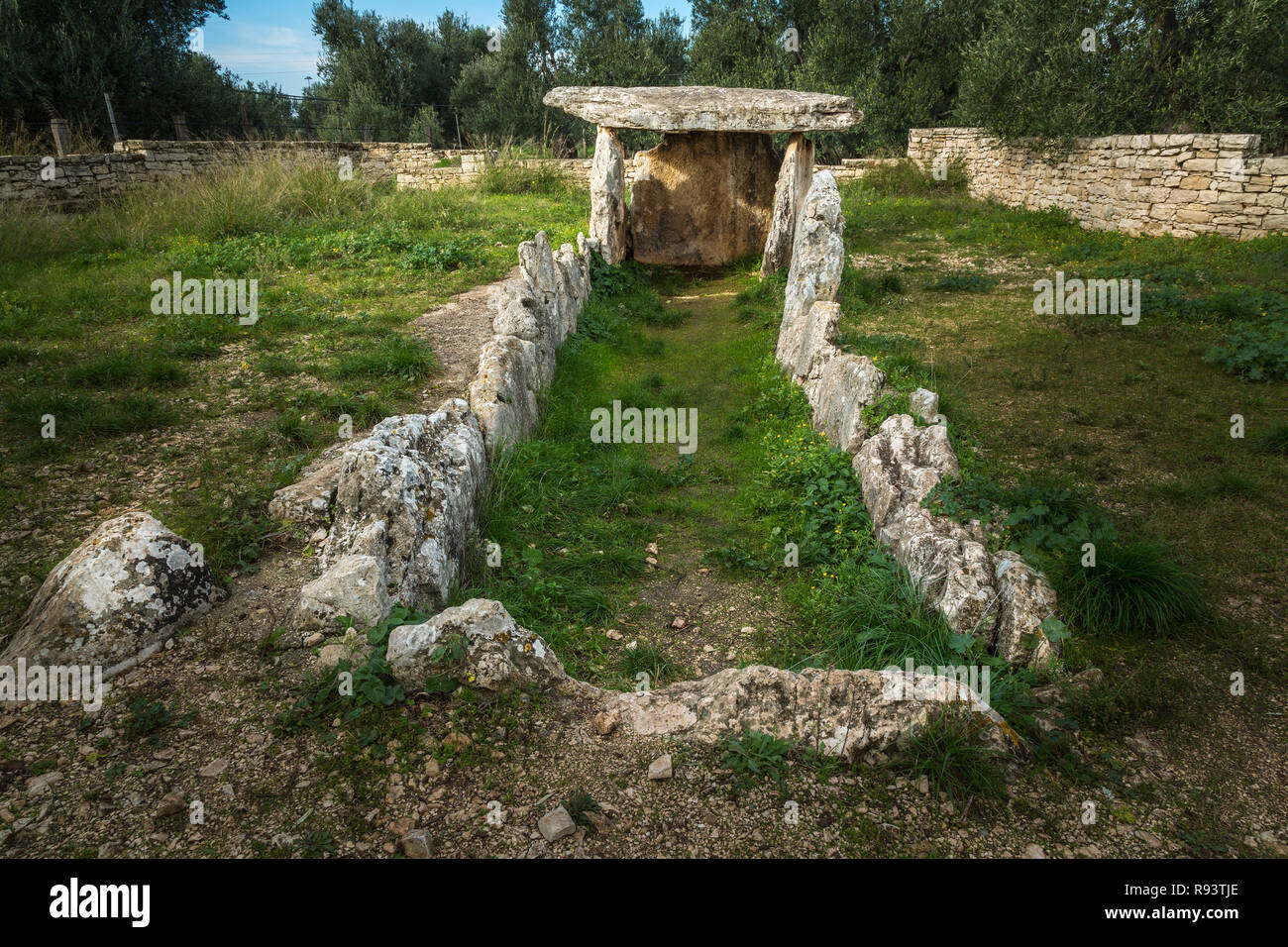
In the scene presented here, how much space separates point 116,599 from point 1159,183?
49.9 feet

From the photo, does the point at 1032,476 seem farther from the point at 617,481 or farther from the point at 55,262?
the point at 55,262

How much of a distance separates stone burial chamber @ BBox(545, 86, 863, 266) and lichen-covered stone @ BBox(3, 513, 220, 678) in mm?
9370

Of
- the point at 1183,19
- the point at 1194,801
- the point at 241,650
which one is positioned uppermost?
the point at 1183,19

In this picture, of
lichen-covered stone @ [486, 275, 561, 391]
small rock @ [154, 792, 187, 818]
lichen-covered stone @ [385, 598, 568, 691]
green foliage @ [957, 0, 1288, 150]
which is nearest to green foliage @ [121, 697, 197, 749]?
small rock @ [154, 792, 187, 818]

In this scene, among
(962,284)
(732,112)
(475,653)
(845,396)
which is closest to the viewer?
(475,653)

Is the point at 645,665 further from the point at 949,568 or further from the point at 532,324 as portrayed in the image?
the point at 532,324

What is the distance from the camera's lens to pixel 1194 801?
10.3ft

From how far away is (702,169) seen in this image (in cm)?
1370

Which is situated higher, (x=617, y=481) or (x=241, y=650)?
(x=617, y=481)

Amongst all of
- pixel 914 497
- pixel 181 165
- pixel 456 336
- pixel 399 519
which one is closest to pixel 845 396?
pixel 914 497

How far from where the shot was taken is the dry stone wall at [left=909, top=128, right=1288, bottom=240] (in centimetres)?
1144

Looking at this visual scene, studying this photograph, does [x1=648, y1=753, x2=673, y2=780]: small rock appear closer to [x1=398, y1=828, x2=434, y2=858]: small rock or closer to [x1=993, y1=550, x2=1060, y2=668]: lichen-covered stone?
[x1=398, y1=828, x2=434, y2=858]: small rock

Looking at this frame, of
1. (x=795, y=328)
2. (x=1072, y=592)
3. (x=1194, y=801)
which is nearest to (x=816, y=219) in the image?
(x=795, y=328)
